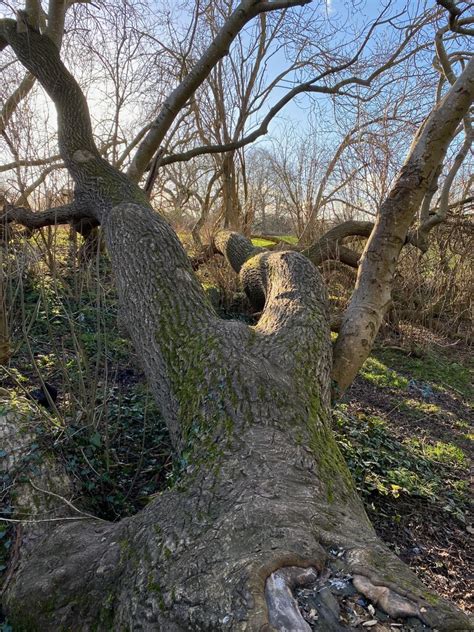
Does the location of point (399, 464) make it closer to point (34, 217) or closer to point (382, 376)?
point (382, 376)

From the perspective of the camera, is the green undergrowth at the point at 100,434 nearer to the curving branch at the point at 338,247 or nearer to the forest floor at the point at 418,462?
the forest floor at the point at 418,462

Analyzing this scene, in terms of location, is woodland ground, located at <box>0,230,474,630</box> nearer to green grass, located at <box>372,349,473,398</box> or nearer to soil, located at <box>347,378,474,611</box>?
soil, located at <box>347,378,474,611</box>

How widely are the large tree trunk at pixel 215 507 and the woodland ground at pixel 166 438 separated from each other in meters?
0.15

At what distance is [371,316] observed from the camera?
3.42 meters

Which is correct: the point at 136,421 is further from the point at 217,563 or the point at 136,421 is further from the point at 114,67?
the point at 114,67

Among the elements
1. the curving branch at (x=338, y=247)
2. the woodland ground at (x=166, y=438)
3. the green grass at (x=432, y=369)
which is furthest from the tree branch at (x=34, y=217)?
the green grass at (x=432, y=369)

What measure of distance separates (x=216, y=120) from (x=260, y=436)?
27.8 ft

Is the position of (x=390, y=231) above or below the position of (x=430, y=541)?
above

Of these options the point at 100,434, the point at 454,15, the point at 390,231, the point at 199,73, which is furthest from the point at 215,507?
the point at 199,73

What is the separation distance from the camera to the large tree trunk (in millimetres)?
1179

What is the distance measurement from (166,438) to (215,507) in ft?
4.71

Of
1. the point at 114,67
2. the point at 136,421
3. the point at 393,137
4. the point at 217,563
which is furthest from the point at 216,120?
the point at 217,563

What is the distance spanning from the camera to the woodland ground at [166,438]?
7.66 ft

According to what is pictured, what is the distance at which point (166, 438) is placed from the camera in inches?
114
